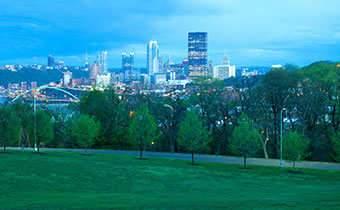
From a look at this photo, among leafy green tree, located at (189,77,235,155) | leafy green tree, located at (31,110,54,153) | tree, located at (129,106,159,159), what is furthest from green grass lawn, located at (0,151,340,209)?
leafy green tree, located at (189,77,235,155)

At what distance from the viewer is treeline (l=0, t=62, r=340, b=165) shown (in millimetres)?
42625

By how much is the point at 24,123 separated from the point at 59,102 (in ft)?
280

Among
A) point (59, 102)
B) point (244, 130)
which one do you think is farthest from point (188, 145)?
point (59, 102)

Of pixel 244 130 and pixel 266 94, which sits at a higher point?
pixel 266 94

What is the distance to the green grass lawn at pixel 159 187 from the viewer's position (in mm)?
16094

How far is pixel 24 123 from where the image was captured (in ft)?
165

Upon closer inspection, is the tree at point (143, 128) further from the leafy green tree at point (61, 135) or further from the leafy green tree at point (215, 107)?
the leafy green tree at point (61, 135)

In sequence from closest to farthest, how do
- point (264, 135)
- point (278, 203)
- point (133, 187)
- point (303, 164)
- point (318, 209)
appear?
point (318, 209) < point (278, 203) < point (133, 187) < point (303, 164) < point (264, 135)

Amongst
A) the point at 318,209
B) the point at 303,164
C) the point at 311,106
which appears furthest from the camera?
the point at 311,106

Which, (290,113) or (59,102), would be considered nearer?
(290,113)

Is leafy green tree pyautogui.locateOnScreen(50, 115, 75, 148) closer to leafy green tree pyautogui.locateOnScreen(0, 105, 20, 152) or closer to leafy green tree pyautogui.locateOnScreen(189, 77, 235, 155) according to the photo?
leafy green tree pyautogui.locateOnScreen(0, 105, 20, 152)

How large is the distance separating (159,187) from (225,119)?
107ft

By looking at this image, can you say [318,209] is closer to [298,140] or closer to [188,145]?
[298,140]

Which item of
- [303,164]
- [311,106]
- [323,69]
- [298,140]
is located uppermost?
[323,69]
